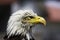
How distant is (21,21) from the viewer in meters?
2.76

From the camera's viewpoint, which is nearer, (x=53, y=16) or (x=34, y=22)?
(x=34, y=22)

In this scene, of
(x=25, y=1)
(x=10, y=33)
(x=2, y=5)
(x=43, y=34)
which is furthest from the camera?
(x=25, y=1)

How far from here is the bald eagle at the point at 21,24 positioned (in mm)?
2732

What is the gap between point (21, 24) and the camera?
9.05 ft

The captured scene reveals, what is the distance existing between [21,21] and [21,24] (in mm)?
19

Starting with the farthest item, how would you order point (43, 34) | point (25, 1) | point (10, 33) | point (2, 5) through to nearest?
point (25, 1), point (2, 5), point (43, 34), point (10, 33)

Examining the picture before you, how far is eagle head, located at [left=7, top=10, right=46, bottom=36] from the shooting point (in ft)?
8.97

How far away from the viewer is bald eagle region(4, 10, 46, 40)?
2732 mm

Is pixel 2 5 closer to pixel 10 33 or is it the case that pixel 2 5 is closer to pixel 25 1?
pixel 25 1

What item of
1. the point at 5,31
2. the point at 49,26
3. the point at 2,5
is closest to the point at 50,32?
the point at 49,26

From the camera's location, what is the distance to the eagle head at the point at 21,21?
2.73 meters

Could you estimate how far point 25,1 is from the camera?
426 cm

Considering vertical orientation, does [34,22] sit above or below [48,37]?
above

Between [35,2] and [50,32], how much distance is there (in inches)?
25.0
